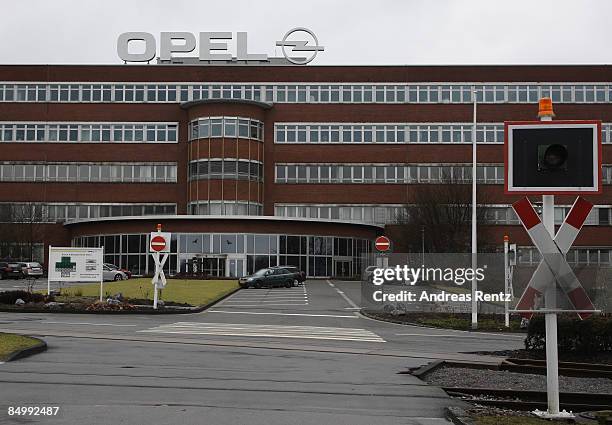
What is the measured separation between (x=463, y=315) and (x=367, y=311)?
410cm

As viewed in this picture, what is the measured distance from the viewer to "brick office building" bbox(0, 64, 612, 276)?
75.2m

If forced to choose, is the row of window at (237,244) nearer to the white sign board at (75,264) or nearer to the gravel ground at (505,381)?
the white sign board at (75,264)

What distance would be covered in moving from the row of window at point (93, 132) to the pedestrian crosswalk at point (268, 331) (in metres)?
52.9

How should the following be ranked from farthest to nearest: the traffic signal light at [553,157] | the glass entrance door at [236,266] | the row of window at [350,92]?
the row of window at [350,92]
the glass entrance door at [236,266]
the traffic signal light at [553,157]

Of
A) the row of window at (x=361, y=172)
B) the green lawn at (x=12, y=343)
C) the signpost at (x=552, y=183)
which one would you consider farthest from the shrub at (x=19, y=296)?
the row of window at (x=361, y=172)

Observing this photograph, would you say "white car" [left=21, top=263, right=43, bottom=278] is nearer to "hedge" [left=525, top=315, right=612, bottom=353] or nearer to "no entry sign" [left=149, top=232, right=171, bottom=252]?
"no entry sign" [left=149, top=232, right=171, bottom=252]

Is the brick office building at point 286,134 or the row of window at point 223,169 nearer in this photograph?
the row of window at point 223,169

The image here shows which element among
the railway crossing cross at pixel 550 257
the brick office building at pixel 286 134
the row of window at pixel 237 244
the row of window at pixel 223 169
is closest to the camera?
the railway crossing cross at pixel 550 257

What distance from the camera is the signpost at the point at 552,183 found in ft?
28.0

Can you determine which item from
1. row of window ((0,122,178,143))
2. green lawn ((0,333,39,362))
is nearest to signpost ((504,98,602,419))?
green lawn ((0,333,39,362))

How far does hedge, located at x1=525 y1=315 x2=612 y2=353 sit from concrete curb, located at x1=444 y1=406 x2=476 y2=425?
24.3 ft

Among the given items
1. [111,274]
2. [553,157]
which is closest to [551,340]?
[553,157]

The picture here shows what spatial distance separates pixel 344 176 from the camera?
7569 centimetres

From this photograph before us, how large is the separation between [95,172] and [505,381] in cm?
6770
